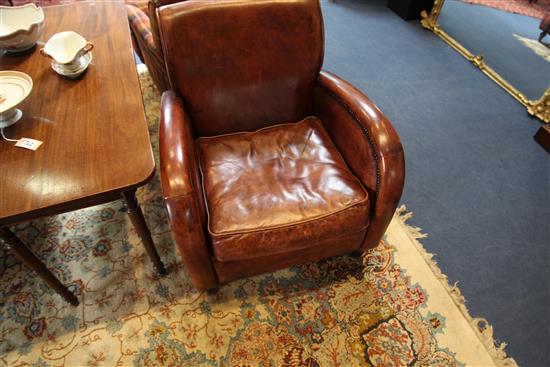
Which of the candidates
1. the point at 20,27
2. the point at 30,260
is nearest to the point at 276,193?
the point at 30,260

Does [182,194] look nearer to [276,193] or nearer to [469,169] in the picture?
[276,193]

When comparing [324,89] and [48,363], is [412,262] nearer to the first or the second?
[324,89]

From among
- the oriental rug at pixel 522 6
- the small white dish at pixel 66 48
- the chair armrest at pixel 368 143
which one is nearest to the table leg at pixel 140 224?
the small white dish at pixel 66 48

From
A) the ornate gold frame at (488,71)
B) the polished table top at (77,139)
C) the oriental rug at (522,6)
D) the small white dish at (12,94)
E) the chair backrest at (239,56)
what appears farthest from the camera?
the oriental rug at (522,6)

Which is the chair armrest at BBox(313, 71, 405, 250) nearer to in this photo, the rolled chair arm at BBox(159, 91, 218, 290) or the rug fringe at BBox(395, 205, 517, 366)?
the rug fringe at BBox(395, 205, 517, 366)

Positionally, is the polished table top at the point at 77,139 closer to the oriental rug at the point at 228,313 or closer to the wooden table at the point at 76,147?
the wooden table at the point at 76,147

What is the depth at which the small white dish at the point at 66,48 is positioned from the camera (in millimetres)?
1139

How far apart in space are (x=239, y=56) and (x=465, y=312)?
1312 mm

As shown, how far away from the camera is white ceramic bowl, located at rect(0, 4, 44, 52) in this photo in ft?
3.84

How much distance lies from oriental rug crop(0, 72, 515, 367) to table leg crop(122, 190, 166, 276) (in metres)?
0.07

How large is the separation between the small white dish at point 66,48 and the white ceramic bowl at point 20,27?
0.09 meters

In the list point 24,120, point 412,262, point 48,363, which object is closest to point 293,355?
point 412,262

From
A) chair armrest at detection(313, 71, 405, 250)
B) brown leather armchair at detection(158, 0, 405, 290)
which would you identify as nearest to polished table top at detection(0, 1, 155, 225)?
brown leather armchair at detection(158, 0, 405, 290)

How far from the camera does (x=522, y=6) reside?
122 inches
